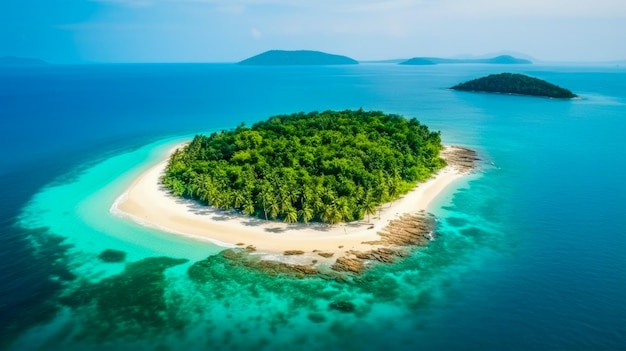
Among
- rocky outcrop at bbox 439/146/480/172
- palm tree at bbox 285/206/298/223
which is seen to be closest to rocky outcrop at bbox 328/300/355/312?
palm tree at bbox 285/206/298/223

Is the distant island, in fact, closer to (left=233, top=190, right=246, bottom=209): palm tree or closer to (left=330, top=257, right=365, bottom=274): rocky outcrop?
(left=233, top=190, right=246, bottom=209): palm tree

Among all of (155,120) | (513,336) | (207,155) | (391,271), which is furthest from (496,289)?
(155,120)

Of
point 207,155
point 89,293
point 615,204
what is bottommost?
point 89,293

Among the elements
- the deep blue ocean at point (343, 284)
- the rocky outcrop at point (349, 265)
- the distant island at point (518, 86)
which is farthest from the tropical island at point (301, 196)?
the distant island at point (518, 86)

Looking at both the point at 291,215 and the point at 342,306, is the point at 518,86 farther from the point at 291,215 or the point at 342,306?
the point at 342,306

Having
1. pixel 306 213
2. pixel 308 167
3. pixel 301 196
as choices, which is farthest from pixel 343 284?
pixel 308 167

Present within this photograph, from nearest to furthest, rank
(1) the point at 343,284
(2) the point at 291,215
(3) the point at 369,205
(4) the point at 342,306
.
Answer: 1. (4) the point at 342,306
2. (1) the point at 343,284
3. (2) the point at 291,215
4. (3) the point at 369,205

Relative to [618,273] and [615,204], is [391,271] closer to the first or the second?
[618,273]
